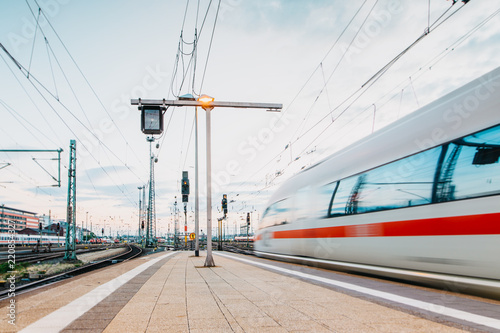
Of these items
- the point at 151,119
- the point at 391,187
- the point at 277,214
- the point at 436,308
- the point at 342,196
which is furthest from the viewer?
the point at 277,214

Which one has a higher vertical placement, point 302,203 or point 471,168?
point 471,168

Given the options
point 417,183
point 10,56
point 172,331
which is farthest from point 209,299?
point 10,56

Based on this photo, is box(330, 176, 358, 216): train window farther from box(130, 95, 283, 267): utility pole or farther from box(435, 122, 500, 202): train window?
box(130, 95, 283, 267): utility pole

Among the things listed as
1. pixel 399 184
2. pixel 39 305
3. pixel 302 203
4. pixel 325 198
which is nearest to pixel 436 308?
pixel 399 184

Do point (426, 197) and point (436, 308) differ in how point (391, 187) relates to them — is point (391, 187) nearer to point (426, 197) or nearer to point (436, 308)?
point (426, 197)

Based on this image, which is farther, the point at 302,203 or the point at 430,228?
the point at 302,203

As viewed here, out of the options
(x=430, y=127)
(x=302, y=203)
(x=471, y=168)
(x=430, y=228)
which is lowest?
(x=430, y=228)

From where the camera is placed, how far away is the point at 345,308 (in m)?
4.79

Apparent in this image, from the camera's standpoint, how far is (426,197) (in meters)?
6.73

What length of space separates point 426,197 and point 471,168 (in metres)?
1.08

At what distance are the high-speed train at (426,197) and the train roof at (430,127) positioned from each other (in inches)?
0.7

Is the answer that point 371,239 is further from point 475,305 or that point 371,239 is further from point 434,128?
point 475,305

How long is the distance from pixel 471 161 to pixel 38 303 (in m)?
6.63

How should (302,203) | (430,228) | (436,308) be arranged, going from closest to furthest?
(436,308), (430,228), (302,203)
